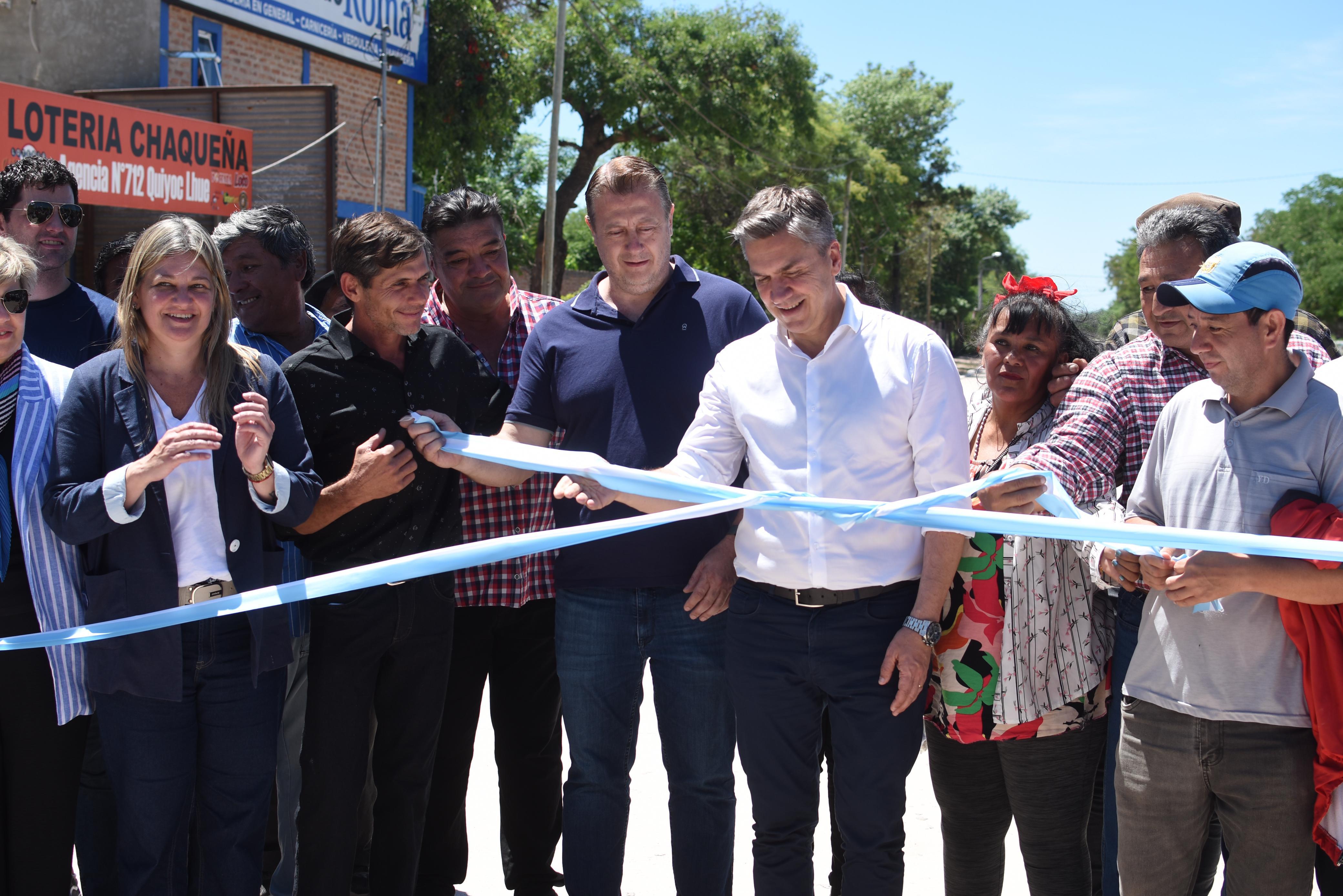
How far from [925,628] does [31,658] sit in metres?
2.38

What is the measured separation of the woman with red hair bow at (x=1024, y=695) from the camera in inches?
110

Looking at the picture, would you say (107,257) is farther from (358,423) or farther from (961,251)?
(961,251)

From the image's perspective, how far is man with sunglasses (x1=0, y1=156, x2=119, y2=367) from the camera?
10.9ft

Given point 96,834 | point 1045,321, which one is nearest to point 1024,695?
point 1045,321

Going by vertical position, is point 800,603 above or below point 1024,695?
above

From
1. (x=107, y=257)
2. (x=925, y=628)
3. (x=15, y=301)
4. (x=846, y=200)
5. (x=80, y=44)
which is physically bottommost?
(x=925, y=628)

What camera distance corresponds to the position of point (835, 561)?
105 inches

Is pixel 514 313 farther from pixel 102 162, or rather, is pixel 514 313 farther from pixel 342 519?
pixel 102 162

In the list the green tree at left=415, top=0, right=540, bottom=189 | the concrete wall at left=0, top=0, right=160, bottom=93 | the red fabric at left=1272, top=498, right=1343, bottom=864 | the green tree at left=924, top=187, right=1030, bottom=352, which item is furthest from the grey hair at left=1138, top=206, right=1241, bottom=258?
the green tree at left=924, top=187, right=1030, bottom=352

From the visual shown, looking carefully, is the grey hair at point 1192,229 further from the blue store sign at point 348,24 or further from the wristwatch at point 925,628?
the blue store sign at point 348,24

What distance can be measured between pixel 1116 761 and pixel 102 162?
10958 millimetres

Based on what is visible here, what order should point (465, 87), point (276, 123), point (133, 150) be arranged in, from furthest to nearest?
point (465, 87) → point (276, 123) → point (133, 150)

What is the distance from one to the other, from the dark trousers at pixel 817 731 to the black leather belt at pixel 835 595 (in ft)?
0.04

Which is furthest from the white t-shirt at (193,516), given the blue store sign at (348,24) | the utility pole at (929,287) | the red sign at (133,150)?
the utility pole at (929,287)
